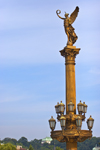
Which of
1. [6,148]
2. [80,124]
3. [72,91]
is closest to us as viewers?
[80,124]

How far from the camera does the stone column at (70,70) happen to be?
24.7m

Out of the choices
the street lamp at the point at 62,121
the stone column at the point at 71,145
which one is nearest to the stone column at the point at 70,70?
the street lamp at the point at 62,121

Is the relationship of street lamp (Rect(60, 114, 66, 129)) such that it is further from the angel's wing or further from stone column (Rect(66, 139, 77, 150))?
the angel's wing

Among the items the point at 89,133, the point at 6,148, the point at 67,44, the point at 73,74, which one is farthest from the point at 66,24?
the point at 6,148

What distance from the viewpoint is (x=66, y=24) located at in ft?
85.4

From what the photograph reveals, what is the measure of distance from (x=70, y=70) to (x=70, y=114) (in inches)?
121

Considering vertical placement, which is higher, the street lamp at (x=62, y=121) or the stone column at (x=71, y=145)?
the street lamp at (x=62, y=121)

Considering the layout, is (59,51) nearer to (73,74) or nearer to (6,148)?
(73,74)

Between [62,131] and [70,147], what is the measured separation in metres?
1.60

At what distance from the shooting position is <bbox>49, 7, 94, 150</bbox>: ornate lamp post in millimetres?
23087

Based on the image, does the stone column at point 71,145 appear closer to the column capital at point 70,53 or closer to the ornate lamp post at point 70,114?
the ornate lamp post at point 70,114

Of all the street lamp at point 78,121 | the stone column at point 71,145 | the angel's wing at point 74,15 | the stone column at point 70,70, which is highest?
the angel's wing at point 74,15

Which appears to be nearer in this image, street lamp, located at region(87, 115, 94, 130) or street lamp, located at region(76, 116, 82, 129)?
street lamp, located at region(76, 116, 82, 129)

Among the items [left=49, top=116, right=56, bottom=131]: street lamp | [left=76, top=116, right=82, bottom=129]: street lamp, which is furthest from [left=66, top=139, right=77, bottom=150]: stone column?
[left=76, top=116, right=82, bottom=129]: street lamp
